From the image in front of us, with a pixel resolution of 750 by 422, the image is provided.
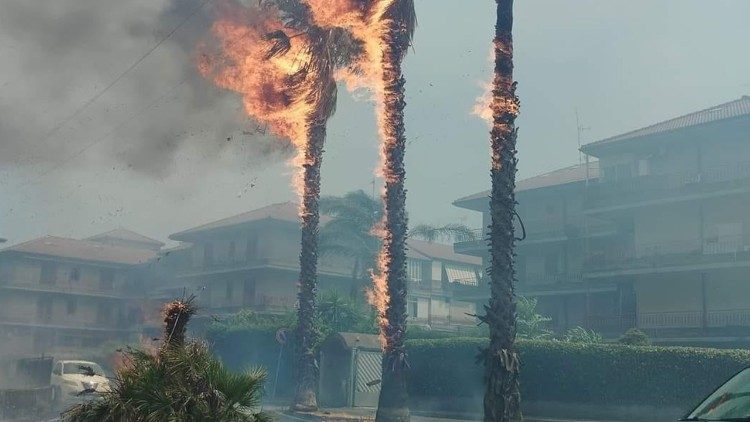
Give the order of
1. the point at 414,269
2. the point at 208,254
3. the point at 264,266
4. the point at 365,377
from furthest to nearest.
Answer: the point at 414,269, the point at 208,254, the point at 264,266, the point at 365,377

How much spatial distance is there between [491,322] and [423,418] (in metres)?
13.6

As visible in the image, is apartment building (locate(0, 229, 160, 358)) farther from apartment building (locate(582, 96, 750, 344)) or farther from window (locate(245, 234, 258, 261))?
apartment building (locate(582, 96, 750, 344))

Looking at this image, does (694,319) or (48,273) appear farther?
(48,273)

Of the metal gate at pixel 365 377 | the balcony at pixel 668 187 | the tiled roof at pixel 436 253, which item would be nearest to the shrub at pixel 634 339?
the metal gate at pixel 365 377

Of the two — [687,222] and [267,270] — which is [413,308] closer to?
[267,270]

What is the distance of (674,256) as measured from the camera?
149ft

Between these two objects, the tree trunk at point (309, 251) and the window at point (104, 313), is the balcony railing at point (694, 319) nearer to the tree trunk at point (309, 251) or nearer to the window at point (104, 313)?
the tree trunk at point (309, 251)

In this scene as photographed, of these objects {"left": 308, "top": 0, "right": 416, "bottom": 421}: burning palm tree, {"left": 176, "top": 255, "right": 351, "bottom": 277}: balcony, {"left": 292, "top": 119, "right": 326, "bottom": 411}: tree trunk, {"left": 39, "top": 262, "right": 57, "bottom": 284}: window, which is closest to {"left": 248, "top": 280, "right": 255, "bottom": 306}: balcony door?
{"left": 176, "top": 255, "right": 351, "bottom": 277}: balcony

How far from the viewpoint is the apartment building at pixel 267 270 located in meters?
69.7

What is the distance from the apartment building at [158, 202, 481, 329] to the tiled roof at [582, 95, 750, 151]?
1811 cm

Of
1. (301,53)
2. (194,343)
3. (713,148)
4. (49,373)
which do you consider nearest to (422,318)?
(713,148)

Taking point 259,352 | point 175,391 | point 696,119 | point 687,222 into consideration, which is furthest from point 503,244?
point 696,119

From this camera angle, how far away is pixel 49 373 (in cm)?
3419

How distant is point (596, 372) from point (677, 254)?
17296mm
